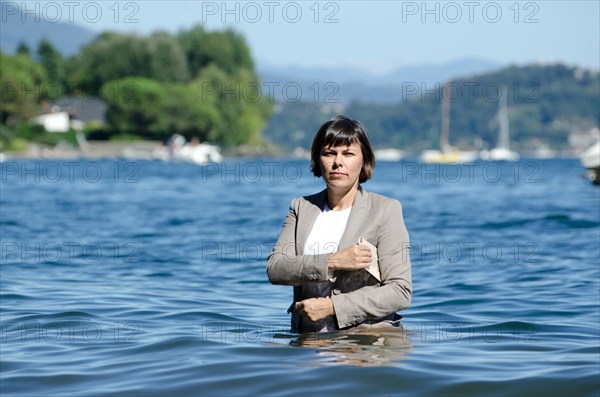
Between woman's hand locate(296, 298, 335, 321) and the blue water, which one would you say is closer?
the blue water

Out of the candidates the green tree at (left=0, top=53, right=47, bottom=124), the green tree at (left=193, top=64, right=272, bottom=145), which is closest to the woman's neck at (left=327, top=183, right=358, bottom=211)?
the green tree at (left=0, top=53, right=47, bottom=124)

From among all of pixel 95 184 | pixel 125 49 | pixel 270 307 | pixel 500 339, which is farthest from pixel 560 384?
pixel 125 49

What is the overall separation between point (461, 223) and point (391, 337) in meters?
16.3

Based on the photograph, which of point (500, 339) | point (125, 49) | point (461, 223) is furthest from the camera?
point (125, 49)

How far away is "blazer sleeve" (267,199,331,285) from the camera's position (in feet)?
19.9

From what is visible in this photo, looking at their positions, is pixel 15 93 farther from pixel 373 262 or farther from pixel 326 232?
pixel 373 262

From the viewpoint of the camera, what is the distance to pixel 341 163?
20.4ft

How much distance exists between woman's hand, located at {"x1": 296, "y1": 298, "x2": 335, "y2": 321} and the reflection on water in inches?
8.5

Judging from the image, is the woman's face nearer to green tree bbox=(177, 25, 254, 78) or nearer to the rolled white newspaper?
the rolled white newspaper

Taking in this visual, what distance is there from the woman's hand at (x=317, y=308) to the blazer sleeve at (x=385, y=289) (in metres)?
0.05

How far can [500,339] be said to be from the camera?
298 inches

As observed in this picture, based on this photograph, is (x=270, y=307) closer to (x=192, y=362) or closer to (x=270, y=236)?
(x=192, y=362)

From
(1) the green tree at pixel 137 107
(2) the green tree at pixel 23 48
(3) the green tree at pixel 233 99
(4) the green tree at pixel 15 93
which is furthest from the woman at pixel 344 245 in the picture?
(2) the green tree at pixel 23 48

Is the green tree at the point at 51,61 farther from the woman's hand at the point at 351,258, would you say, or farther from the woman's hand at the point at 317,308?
the woman's hand at the point at 351,258
